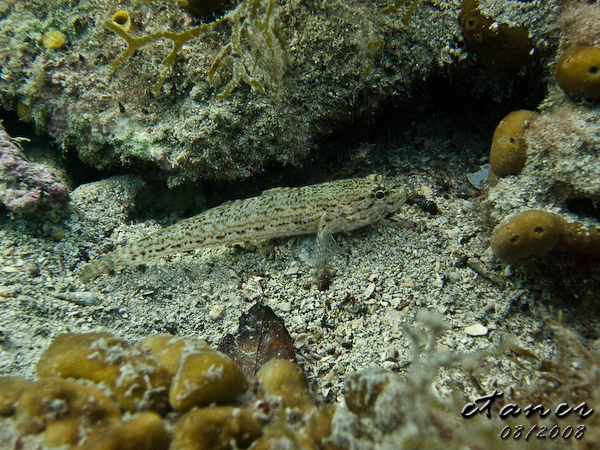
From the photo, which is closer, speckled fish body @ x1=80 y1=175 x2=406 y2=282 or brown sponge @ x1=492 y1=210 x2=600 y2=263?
brown sponge @ x1=492 y1=210 x2=600 y2=263

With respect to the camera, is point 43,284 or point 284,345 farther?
point 43,284

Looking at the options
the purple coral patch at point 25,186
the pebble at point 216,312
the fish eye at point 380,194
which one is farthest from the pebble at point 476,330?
the purple coral patch at point 25,186

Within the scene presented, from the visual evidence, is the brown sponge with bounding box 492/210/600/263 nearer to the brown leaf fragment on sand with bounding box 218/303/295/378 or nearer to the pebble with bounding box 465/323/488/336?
the pebble with bounding box 465/323/488/336

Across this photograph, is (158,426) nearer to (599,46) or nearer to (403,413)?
(403,413)

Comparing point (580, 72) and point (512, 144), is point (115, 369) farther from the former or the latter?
point (580, 72)

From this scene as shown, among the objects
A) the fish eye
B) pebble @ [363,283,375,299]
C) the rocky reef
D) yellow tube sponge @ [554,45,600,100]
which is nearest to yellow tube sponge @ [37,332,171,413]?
pebble @ [363,283,375,299]

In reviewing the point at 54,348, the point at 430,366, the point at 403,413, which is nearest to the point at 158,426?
the point at 54,348

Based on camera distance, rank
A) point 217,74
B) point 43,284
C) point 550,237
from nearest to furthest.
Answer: point 550,237 → point 43,284 → point 217,74
